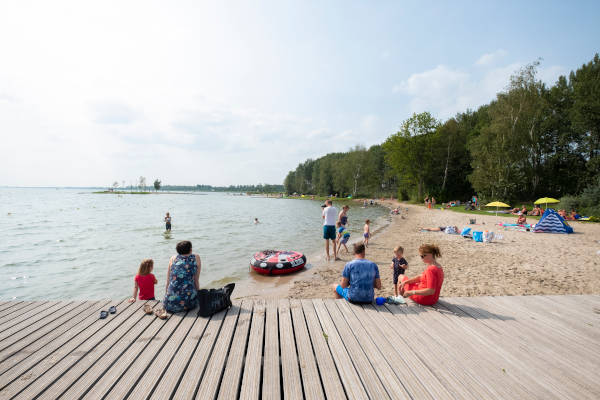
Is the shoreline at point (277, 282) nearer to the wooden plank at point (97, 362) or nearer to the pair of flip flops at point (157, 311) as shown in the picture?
the pair of flip flops at point (157, 311)

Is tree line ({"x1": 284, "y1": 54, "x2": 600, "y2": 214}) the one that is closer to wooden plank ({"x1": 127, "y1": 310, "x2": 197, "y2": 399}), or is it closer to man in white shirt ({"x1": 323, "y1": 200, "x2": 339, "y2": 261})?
man in white shirt ({"x1": 323, "y1": 200, "x2": 339, "y2": 261})

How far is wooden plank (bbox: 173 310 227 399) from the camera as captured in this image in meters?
2.28

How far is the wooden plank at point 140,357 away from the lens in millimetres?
2271

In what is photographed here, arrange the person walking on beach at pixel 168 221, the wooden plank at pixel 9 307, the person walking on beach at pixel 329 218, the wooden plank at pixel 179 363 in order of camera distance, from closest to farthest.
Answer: the wooden plank at pixel 179 363 → the wooden plank at pixel 9 307 → the person walking on beach at pixel 329 218 → the person walking on beach at pixel 168 221

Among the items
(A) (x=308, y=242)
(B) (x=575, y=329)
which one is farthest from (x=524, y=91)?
(B) (x=575, y=329)

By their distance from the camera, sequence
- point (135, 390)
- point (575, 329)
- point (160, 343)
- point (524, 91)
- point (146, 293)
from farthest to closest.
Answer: point (524, 91), point (146, 293), point (575, 329), point (160, 343), point (135, 390)

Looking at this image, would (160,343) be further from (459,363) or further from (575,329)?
(575,329)

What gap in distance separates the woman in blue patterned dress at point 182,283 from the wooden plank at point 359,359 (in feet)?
7.28

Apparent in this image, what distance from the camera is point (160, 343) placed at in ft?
9.93

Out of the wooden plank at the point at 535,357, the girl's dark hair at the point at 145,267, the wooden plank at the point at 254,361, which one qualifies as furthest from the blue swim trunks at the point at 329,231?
the girl's dark hair at the point at 145,267

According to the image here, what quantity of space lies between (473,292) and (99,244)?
2006 centimetres

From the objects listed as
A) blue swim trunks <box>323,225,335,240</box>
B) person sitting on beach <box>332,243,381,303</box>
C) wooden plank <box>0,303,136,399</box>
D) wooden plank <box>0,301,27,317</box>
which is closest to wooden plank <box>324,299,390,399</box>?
person sitting on beach <box>332,243,381,303</box>

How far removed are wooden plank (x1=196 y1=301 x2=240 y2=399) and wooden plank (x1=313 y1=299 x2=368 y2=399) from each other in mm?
1100

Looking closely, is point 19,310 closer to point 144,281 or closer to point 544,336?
point 144,281
